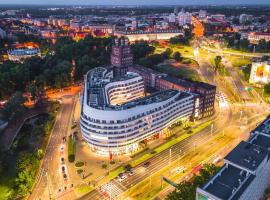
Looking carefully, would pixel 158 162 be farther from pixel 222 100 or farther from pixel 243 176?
pixel 222 100

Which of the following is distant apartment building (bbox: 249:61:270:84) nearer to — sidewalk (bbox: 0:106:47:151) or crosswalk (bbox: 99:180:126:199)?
crosswalk (bbox: 99:180:126:199)

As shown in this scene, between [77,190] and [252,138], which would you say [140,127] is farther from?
[252,138]

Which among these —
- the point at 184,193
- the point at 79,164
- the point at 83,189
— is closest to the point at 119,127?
the point at 79,164

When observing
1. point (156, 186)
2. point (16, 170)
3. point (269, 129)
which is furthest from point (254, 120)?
point (16, 170)

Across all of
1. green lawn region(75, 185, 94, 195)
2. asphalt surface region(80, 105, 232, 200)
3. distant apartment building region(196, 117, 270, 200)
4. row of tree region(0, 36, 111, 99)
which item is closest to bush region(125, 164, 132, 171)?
asphalt surface region(80, 105, 232, 200)

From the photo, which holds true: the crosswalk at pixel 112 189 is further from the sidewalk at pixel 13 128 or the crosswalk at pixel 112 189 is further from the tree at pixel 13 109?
the tree at pixel 13 109

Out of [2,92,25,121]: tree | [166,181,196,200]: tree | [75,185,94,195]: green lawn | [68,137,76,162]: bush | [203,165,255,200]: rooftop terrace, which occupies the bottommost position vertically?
[75,185,94,195]: green lawn
